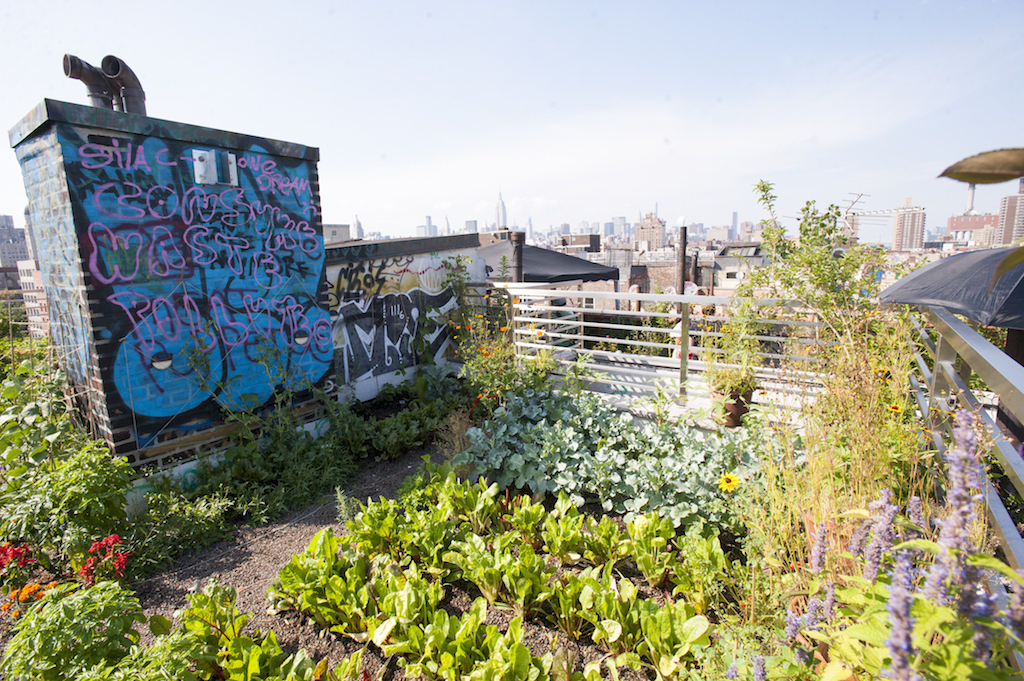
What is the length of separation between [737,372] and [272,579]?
407 centimetres

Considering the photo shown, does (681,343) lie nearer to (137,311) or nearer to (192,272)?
(192,272)

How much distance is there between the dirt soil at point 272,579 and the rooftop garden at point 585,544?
0.13ft

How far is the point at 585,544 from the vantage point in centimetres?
319

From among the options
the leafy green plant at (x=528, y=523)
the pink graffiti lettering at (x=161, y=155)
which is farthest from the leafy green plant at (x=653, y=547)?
the pink graffiti lettering at (x=161, y=155)

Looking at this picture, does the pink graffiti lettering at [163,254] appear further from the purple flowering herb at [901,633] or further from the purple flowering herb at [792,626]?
the purple flowering herb at [901,633]

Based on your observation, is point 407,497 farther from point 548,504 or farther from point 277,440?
point 277,440

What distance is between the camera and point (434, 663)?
7.66 feet

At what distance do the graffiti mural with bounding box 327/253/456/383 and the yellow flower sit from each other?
450cm

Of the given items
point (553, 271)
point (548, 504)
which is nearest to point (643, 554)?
point (548, 504)

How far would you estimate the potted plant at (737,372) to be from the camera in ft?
15.1

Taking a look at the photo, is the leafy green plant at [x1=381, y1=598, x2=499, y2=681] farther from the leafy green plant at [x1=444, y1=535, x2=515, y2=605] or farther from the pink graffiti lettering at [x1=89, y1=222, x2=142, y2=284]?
the pink graffiti lettering at [x1=89, y1=222, x2=142, y2=284]

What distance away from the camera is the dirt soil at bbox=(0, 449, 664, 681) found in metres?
2.62

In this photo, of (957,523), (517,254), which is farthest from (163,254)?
(517,254)

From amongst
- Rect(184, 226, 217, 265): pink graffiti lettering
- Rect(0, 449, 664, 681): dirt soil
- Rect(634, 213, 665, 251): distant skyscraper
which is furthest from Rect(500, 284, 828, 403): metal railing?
Rect(634, 213, 665, 251): distant skyscraper
